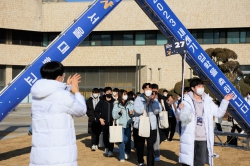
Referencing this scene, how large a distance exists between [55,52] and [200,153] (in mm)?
5315

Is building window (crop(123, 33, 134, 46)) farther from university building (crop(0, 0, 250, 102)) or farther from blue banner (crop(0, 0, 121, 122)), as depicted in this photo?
blue banner (crop(0, 0, 121, 122))

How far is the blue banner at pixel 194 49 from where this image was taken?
11547mm

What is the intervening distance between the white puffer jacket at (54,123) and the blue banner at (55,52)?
622 cm

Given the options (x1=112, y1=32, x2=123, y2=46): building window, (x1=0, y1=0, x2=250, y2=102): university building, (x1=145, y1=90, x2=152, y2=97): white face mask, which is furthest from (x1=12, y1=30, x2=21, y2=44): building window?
(x1=145, y1=90, x2=152, y2=97): white face mask

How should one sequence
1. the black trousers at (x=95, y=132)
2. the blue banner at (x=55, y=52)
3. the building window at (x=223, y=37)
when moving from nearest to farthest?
the blue banner at (x=55, y=52) < the black trousers at (x=95, y=132) < the building window at (x=223, y=37)

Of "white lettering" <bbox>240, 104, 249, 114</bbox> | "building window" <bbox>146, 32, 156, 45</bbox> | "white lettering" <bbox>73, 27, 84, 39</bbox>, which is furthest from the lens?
"building window" <bbox>146, 32, 156, 45</bbox>

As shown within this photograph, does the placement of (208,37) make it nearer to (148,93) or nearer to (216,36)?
(216,36)

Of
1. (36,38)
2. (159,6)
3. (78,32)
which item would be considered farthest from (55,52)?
(36,38)

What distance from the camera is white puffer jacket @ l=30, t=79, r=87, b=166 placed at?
4.80m

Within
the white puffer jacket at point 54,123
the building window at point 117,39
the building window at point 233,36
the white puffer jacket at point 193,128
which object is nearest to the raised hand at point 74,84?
the white puffer jacket at point 54,123

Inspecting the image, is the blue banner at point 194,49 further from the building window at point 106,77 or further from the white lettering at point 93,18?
the building window at point 106,77

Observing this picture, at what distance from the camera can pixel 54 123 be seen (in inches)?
190

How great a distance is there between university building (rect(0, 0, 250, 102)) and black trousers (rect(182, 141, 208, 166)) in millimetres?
38482

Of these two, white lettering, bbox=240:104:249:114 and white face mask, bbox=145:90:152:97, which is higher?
white face mask, bbox=145:90:152:97
